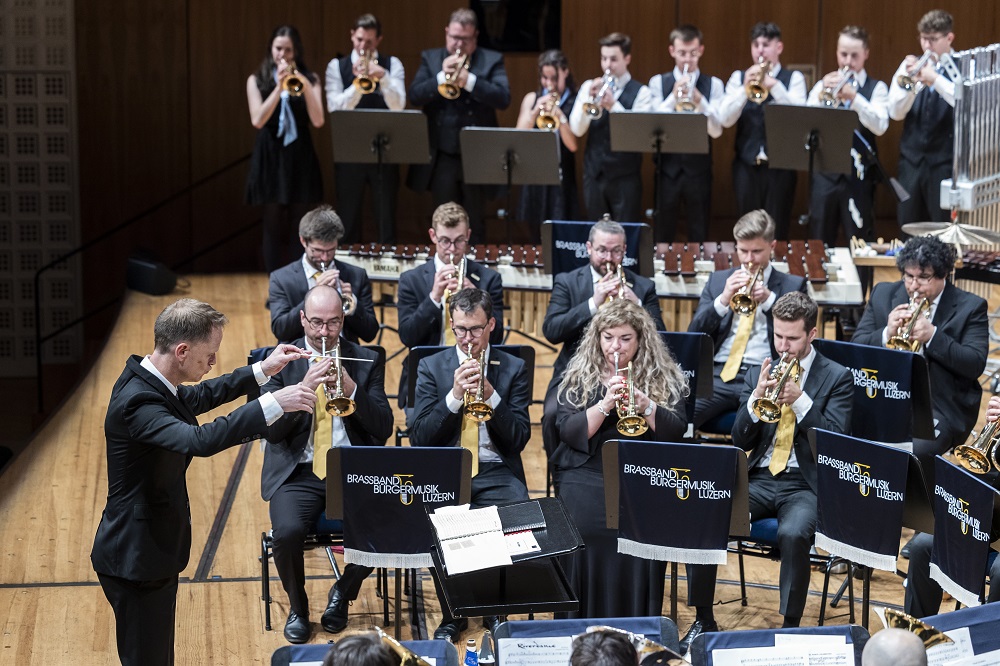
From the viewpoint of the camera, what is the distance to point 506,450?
229 inches

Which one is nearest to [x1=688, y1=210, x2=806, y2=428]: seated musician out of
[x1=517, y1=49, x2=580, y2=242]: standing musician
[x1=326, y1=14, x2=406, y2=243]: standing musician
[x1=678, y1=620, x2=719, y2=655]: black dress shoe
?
[x1=678, y1=620, x2=719, y2=655]: black dress shoe

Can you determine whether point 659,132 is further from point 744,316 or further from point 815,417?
point 815,417

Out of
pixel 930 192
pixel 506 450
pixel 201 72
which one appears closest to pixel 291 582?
pixel 506 450

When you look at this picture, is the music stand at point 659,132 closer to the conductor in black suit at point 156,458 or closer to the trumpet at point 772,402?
the trumpet at point 772,402

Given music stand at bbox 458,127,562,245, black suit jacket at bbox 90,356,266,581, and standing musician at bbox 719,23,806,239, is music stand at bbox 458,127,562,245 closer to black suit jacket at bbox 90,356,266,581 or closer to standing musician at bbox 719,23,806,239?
standing musician at bbox 719,23,806,239

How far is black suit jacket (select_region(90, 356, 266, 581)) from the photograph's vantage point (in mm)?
4320

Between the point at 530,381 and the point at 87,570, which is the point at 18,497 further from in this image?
the point at 530,381

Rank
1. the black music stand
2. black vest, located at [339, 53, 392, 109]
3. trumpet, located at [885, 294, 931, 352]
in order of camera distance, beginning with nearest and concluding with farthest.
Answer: trumpet, located at [885, 294, 931, 352], the black music stand, black vest, located at [339, 53, 392, 109]

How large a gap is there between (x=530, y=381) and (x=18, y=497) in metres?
2.96

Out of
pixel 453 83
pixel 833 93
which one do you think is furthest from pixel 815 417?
pixel 453 83

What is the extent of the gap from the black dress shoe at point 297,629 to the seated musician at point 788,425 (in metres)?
1.60

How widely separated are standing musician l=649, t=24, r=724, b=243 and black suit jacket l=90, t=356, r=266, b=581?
18.2ft

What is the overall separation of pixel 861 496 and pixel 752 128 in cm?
512

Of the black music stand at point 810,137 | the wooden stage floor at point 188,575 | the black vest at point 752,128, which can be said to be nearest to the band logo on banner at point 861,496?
the wooden stage floor at point 188,575
